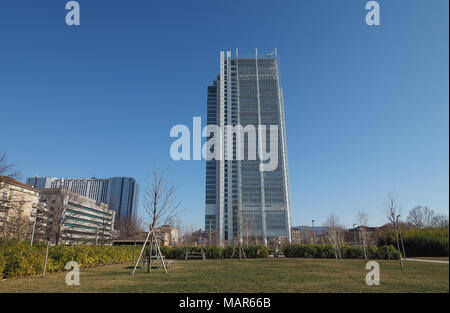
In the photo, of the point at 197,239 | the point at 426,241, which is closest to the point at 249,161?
the point at 197,239

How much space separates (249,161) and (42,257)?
10723cm

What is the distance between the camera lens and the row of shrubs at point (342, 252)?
22344 millimetres

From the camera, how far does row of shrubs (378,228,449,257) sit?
5.14 m

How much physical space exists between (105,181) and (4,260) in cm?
20853

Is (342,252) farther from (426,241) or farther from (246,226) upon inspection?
(426,241)

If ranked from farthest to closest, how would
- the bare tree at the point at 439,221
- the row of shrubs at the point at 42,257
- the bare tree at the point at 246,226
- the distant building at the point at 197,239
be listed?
the distant building at the point at 197,239, the bare tree at the point at 246,226, the row of shrubs at the point at 42,257, the bare tree at the point at 439,221

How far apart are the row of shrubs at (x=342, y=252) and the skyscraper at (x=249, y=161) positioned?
252 ft

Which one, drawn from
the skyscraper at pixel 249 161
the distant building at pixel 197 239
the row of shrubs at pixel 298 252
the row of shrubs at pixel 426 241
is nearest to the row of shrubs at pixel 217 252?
the row of shrubs at pixel 298 252

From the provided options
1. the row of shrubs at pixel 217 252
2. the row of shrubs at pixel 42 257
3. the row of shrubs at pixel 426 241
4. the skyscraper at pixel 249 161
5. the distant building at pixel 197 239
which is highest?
the skyscraper at pixel 249 161

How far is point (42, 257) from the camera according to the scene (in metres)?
12.1

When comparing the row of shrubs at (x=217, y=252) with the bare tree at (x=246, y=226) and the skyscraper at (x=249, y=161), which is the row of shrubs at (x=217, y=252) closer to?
the bare tree at (x=246, y=226)
